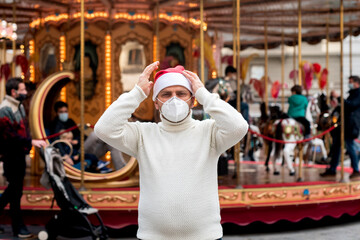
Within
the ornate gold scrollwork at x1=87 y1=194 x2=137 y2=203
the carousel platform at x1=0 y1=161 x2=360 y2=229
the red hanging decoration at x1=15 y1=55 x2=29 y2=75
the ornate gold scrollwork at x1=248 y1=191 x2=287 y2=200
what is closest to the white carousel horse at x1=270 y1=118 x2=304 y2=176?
the carousel platform at x1=0 y1=161 x2=360 y2=229

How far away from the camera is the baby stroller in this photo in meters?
6.57

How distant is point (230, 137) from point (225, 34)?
12631mm

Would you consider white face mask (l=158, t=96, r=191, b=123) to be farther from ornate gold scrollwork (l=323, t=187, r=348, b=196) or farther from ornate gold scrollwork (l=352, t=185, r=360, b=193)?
ornate gold scrollwork (l=352, t=185, r=360, b=193)

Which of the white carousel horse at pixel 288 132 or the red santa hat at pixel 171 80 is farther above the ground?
the red santa hat at pixel 171 80

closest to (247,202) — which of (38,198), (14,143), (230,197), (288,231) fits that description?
(230,197)

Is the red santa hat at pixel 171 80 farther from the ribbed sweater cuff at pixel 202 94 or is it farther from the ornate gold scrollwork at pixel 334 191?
the ornate gold scrollwork at pixel 334 191

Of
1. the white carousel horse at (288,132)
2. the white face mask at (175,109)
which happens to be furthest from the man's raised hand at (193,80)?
the white carousel horse at (288,132)

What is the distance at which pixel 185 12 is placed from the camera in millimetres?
11078

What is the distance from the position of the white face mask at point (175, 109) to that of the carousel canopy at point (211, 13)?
674 centimetres

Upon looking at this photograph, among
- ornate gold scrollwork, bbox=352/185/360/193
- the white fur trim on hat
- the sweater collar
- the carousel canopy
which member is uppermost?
the carousel canopy

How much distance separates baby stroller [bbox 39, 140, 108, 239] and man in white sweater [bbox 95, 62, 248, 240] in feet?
12.4

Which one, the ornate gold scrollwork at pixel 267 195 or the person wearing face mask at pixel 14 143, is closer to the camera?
the person wearing face mask at pixel 14 143

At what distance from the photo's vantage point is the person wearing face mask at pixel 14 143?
260 inches

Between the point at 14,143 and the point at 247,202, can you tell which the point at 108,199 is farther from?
the point at 247,202
